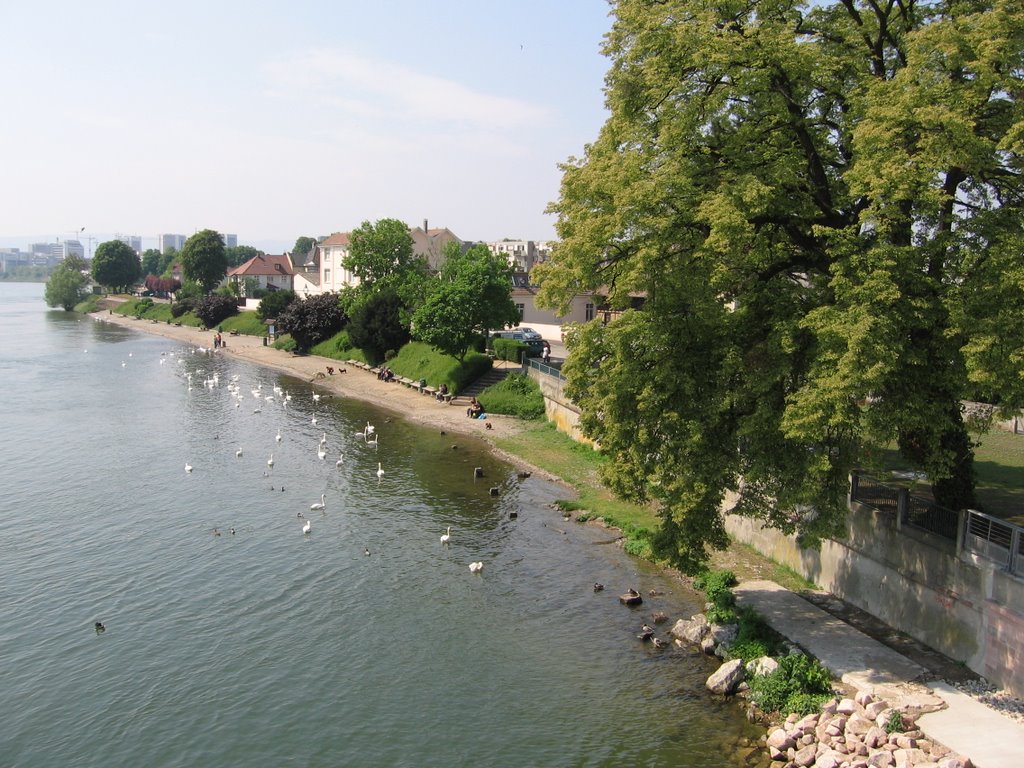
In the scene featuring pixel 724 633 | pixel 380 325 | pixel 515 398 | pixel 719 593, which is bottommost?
pixel 724 633

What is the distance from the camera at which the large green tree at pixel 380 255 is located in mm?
79938

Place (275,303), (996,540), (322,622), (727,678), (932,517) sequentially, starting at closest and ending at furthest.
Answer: (996,540)
(727,678)
(932,517)
(322,622)
(275,303)

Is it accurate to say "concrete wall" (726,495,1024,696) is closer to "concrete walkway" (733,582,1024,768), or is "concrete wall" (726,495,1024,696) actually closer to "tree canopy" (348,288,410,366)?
"concrete walkway" (733,582,1024,768)

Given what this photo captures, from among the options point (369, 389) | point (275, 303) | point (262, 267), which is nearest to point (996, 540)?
point (369, 389)

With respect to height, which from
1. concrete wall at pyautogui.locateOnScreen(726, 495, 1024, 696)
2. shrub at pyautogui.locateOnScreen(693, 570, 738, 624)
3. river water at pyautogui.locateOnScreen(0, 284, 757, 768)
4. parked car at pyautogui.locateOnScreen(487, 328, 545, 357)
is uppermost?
parked car at pyautogui.locateOnScreen(487, 328, 545, 357)

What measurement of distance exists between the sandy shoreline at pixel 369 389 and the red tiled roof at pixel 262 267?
33254 millimetres

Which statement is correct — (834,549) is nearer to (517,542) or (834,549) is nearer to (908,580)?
(908,580)

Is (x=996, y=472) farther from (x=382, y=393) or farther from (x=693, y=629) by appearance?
(x=382, y=393)

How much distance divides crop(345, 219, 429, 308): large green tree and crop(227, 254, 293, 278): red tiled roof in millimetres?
73304

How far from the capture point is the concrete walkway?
18172mm

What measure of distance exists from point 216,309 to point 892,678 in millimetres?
112917

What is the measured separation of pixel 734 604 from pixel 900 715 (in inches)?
280

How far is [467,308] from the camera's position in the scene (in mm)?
60188

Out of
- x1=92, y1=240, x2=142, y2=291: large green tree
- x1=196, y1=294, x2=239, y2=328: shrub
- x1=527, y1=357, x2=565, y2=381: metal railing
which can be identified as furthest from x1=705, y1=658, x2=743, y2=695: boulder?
x1=92, y1=240, x2=142, y2=291: large green tree
